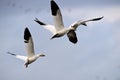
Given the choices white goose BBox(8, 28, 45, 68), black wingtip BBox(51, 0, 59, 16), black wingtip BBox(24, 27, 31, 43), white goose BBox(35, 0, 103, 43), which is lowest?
white goose BBox(8, 28, 45, 68)

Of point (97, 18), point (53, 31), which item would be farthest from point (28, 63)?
point (97, 18)

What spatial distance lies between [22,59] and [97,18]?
32.5ft

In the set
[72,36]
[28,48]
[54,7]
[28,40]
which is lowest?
[28,48]

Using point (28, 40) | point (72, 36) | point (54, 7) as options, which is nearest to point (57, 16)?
point (54, 7)

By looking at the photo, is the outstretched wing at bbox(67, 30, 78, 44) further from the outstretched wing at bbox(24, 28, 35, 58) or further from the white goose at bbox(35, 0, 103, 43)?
the outstretched wing at bbox(24, 28, 35, 58)

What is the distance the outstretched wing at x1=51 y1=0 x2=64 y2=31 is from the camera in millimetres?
38969

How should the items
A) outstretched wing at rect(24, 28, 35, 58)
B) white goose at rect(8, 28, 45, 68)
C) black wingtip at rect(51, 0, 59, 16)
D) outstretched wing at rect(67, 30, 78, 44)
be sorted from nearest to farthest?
black wingtip at rect(51, 0, 59, 16)
outstretched wing at rect(67, 30, 78, 44)
white goose at rect(8, 28, 45, 68)
outstretched wing at rect(24, 28, 35, 58)

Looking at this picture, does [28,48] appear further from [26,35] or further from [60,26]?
[60,26]

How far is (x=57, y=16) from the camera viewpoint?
39.4m

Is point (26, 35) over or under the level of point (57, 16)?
under

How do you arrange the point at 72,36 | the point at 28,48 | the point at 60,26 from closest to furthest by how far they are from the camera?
the point at 60,26, the point at 72,36, the point at 28,48

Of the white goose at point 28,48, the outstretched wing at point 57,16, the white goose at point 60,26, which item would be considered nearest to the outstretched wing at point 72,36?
the white goose at point 60,26

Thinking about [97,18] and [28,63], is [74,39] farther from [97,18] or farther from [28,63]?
[28,63]

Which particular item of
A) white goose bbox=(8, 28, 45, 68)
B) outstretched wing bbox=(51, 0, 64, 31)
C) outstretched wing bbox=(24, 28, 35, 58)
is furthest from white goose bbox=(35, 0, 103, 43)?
outstretched wing bbox=(24, 28, 35, 58)
